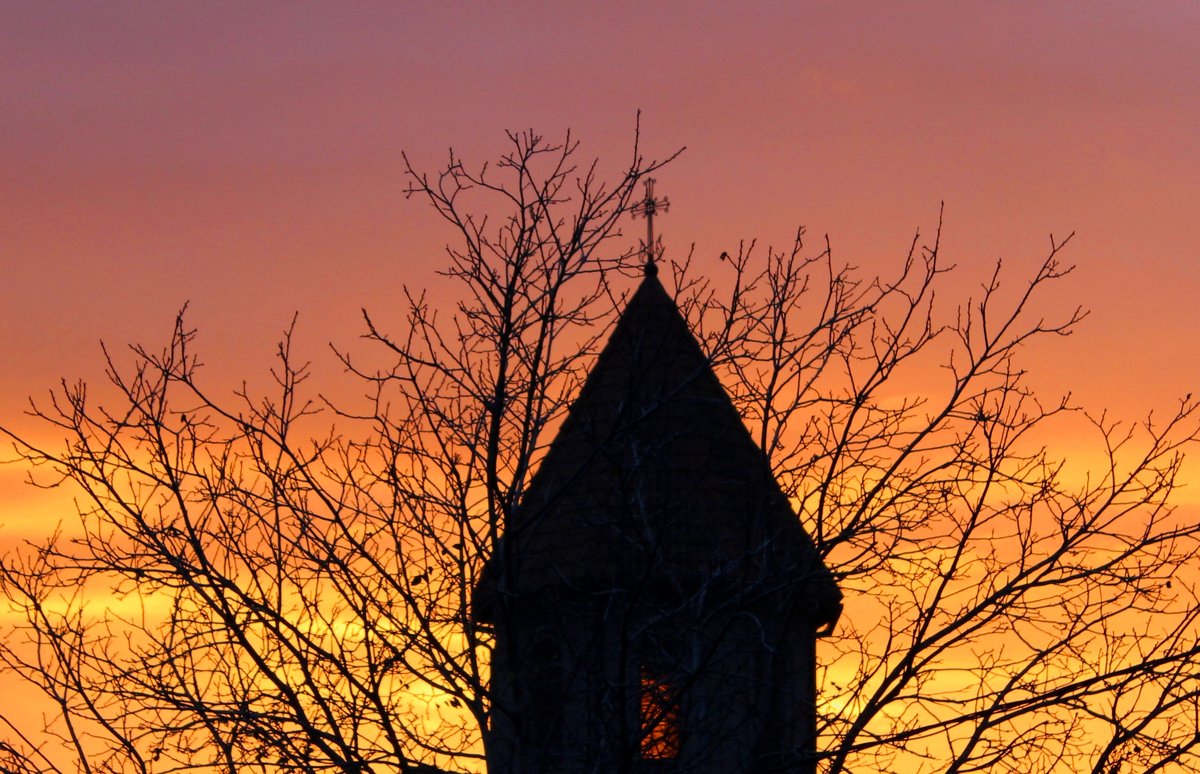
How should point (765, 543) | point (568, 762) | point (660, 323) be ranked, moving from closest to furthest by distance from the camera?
point (765, 543) < point (568, 762) < point (660, 323)

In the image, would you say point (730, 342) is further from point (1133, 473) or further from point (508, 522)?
point (1133, 473)

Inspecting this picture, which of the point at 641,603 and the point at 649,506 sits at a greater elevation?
the point at 649,506

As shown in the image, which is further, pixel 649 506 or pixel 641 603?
pixel 649 506

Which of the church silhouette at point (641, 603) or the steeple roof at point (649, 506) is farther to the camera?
the steeple roof at point (649, 506)

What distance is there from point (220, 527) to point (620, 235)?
2.57 m

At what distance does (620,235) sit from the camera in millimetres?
8383

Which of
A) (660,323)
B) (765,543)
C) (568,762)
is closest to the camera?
(765,543)

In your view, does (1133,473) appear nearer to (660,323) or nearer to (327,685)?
(660,323)

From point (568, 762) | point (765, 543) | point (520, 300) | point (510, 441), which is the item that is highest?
point (520, 300)

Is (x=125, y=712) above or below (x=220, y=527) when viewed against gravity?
below

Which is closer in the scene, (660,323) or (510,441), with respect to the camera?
(510,441)

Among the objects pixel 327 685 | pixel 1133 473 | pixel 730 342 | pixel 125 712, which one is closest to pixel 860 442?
pixel 730 342

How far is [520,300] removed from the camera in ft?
27.2

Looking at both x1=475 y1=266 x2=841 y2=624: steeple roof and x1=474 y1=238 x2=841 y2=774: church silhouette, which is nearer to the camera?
x1=474 y1=238 x2=841 y2=774: church silhouette
